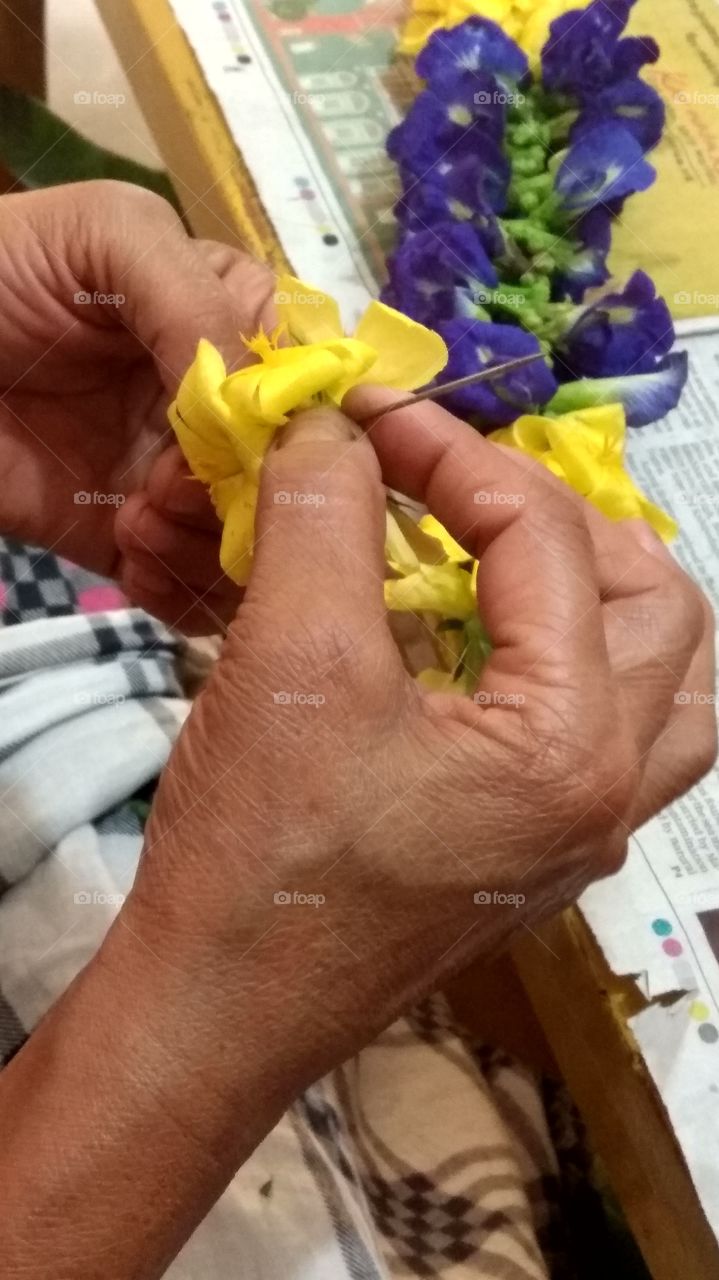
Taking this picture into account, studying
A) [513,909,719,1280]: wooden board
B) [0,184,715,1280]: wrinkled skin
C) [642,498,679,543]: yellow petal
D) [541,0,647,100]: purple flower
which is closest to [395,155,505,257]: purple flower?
[541,0,647,100]: purple flower

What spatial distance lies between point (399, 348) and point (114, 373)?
23cm

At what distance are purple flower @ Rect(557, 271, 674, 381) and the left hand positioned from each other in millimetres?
207

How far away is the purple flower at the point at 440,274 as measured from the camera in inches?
Result: 24.7

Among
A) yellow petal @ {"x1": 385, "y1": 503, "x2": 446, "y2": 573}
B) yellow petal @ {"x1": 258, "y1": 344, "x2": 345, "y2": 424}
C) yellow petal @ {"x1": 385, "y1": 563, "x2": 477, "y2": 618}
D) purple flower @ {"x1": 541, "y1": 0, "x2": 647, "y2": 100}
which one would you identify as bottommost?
yellow petal @ {"x1": 385, "y1": 563, "x2": 477, "y2": 618}

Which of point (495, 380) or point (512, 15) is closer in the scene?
point (495, 380)

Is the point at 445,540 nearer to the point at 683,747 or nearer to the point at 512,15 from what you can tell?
the point at 683,747

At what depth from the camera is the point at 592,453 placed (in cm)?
58

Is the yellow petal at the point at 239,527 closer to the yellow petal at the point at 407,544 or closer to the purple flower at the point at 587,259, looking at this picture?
the yellow petal at the point at 407,544

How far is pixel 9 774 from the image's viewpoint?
1.73 ft

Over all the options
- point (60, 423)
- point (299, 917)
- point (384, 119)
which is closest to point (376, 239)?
point (384, 119)

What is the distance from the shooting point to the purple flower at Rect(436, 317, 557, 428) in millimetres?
596

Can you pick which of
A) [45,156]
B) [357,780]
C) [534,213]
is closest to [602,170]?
[534,213]

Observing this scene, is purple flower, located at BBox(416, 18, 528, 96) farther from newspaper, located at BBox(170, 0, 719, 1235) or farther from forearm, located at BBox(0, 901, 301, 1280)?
forearm, located at BBox(0, 901, 301, 1280)

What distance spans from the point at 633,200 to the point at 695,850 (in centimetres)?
48
